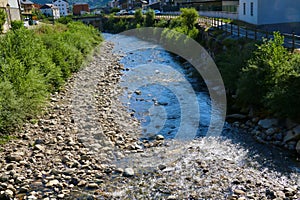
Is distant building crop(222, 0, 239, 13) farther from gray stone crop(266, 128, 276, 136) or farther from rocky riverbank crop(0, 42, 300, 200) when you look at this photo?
rocky riverbank crop(0, 42, 300, 200)

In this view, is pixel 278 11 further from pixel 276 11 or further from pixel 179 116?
pixel 179 116

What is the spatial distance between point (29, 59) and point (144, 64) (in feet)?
52.1

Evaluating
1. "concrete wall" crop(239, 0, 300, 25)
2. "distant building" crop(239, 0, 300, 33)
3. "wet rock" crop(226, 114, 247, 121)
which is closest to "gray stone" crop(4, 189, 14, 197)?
"wet rock" crop(226, 114, 247, 121)

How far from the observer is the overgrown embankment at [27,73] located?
1480cm

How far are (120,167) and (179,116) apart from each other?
666 centimetres

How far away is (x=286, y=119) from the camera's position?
14.9 m

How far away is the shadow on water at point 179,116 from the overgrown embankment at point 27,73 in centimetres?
533

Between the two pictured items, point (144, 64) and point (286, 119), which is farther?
point (144, 64)

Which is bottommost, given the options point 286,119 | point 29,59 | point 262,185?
point 262,185

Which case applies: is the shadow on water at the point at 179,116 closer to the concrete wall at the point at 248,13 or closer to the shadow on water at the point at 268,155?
the shadow on water at the point at 268,155

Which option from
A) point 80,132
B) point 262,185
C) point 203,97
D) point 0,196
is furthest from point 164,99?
point 0,196

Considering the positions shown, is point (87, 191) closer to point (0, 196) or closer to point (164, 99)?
point (0, 196)

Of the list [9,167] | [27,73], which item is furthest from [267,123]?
[27,73]

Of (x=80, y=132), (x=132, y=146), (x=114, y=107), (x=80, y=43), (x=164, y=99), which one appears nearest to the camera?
(x=132, y=146)
